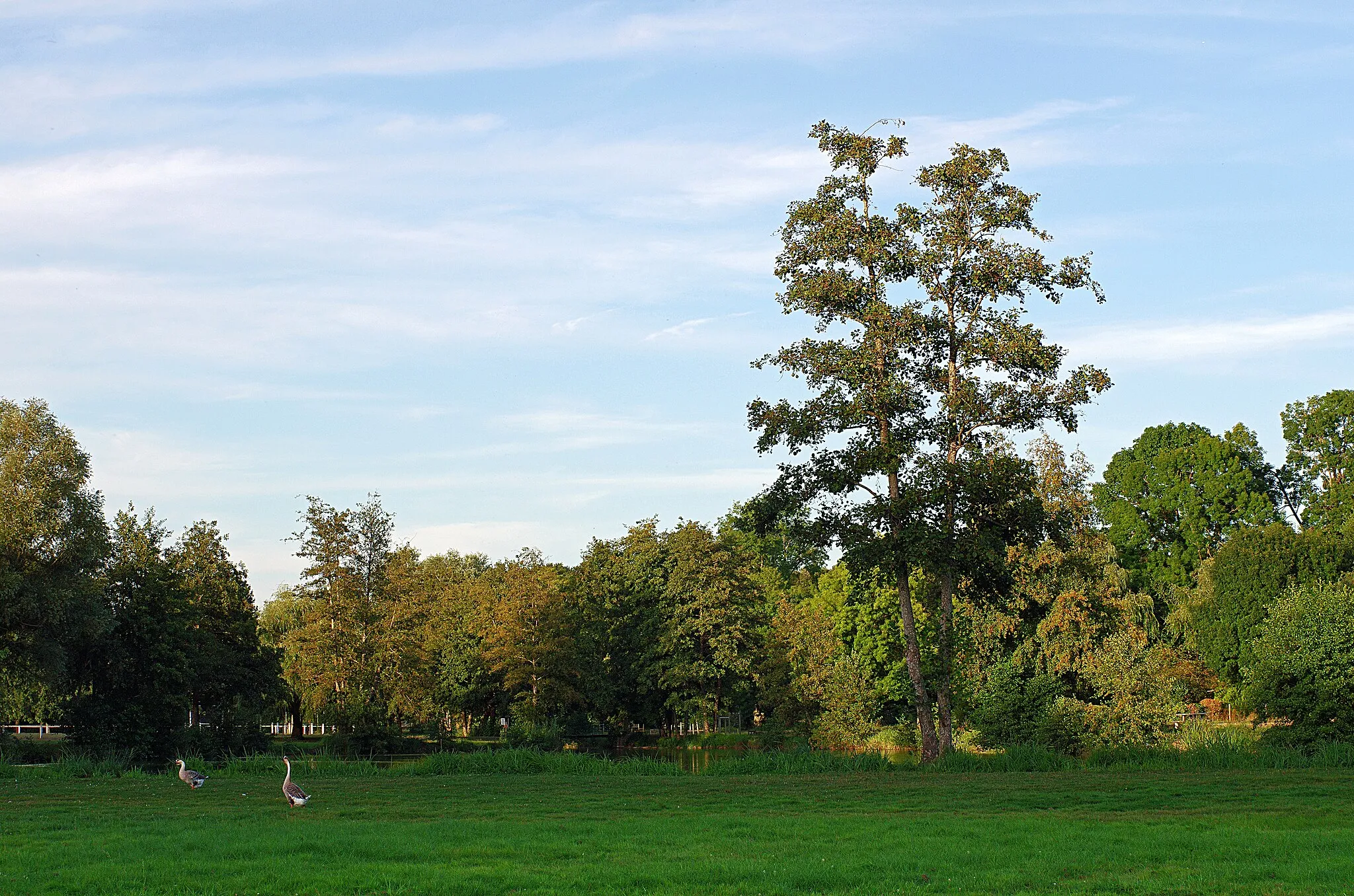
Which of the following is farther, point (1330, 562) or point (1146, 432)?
point (1146, 432)

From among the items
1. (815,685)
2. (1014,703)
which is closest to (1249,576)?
(815,685)

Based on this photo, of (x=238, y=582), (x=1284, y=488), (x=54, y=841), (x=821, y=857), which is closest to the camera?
(x=821, y=857)

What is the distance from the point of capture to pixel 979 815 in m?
17.8

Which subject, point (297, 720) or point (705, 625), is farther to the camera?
point (297, 720)

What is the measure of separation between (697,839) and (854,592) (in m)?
29.7

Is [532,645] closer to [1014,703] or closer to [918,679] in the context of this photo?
[1014,703]

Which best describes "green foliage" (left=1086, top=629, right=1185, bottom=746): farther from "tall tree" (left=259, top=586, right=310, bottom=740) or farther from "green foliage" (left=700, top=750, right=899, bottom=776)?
"tall tree" (left=259, top=586, right=310, bottom=740)

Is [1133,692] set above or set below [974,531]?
below

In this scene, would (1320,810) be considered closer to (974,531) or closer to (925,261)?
(974,531)

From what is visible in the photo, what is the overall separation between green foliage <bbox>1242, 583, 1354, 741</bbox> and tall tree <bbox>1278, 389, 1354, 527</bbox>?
42413 millimetres

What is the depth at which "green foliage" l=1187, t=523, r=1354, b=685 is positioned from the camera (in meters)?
64.8

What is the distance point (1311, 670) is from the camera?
34.2m

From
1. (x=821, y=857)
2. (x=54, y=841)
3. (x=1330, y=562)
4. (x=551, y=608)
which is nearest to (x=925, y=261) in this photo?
(x=821, y=857)

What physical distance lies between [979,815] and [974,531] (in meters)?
17.2
